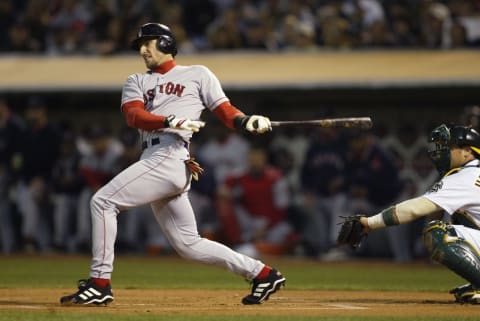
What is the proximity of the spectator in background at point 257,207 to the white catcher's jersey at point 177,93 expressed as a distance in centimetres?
659

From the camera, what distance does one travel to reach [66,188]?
556 inches

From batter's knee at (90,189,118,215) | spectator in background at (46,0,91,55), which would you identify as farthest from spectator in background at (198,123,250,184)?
batter's knee at (90,189,118,215)

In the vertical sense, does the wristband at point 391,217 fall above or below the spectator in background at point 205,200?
above

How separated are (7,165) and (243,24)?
382 cm

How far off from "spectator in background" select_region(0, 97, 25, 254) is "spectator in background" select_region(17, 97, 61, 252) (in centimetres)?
14

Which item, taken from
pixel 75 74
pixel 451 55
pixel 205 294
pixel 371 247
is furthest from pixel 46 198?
pixel 205 294

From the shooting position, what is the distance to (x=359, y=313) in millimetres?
6219

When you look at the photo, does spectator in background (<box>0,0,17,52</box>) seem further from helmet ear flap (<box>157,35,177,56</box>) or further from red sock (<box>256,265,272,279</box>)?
red sock (<box>256,265,272,279</box>)

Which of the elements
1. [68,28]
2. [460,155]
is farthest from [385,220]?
[68,28]

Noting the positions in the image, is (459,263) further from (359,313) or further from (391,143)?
(391,143)

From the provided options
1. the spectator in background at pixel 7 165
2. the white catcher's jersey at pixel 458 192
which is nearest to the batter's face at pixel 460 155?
the white catcher's jersey at pixel 458 192

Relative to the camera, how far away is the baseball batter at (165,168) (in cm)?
633

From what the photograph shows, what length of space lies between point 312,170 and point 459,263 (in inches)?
265

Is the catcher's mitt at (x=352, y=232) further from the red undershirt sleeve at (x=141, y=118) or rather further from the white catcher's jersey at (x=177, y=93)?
the red undershirt sleeve at (x=141, y=118)
